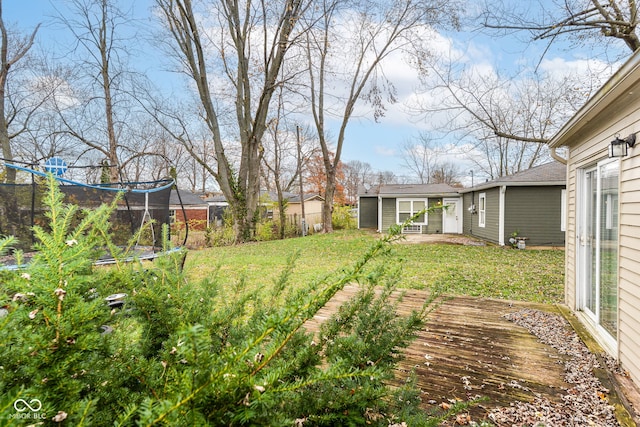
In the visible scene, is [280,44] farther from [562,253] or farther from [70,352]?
[70,352]

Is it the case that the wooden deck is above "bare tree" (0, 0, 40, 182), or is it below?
below

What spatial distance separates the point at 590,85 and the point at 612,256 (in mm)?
7685

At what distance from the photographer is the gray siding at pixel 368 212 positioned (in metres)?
19.8

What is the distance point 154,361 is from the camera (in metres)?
0.80

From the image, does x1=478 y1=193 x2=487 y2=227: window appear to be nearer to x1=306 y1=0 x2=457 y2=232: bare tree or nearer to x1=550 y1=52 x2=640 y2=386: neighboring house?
x1=306 y1=0 x2=457 y2=232: bare tree

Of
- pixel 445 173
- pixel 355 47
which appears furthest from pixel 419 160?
pixel 355 47

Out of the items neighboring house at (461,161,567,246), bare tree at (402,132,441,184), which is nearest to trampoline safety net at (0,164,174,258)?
neighboring house at (461,161,567,246)

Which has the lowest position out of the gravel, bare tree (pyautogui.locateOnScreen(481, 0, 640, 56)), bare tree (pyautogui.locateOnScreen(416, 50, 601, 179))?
the gravel

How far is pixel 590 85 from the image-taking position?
27.2ft

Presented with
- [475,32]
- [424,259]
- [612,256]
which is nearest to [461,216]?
[424,259]

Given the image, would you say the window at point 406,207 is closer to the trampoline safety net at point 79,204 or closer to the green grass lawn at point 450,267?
the green grass lawn at point 450,267

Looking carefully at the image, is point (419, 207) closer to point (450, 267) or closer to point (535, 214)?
point (535, 214)

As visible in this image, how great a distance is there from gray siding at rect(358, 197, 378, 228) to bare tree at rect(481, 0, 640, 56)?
42.1 feet

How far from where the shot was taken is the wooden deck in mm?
2407
